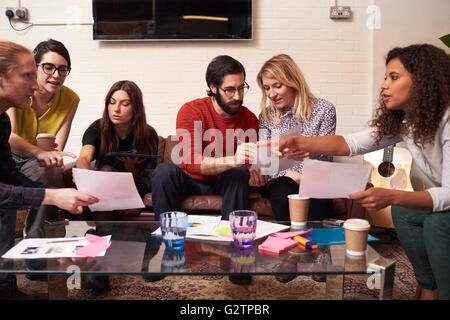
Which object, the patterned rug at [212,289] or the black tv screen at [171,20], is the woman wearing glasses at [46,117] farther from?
the black tv screen at [171,20]

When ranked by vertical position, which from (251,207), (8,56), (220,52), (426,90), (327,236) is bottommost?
(251,207)

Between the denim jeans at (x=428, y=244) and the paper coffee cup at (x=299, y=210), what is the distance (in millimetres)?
401

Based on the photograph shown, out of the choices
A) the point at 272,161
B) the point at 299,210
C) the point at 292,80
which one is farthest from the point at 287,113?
the point at 299,210

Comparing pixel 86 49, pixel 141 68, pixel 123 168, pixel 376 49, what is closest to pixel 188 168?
pixel 123 168

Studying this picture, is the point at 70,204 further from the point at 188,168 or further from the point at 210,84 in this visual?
the point at 210,84

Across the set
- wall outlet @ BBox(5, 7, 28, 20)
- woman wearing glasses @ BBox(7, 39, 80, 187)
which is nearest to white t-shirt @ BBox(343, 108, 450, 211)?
woman wearing glasses @ BBox(7, 39, 80, 187)

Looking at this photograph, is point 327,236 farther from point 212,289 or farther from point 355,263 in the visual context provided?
point 212,289

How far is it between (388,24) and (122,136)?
2212mm

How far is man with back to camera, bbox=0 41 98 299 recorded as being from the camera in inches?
51.5

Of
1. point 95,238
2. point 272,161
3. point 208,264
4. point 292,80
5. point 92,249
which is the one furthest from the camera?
point 292,80

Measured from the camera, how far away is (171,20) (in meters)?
3.10

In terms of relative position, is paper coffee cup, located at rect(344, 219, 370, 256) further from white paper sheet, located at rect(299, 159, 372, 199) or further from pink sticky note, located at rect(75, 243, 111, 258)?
pink sticky note, located at rect(75, 243, 111, 258)

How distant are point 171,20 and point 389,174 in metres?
2.01

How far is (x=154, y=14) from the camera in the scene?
3.10 m
